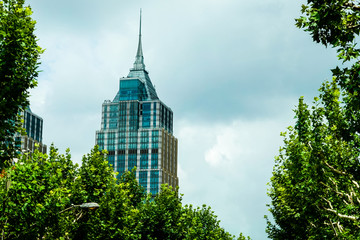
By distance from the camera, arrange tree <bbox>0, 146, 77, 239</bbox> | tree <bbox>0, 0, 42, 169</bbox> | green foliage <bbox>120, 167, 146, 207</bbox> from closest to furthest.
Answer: tree <bbox>0, 0, 42, 169</bbox> → tree <bbox>0, 146, 77, 239</bbox> → green foliage <bbox>120, 167, 146, 207</bbox>

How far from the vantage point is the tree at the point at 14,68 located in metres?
19.9

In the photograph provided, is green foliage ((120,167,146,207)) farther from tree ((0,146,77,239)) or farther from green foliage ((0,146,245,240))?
tree ((0,146,77,239))

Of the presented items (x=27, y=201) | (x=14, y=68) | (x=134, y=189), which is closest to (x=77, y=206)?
(x=27, y=201)

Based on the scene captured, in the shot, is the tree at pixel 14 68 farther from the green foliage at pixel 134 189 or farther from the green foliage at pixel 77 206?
the green foliage at pixel 134 189

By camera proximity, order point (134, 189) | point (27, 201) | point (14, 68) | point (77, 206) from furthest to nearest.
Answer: point (134, 189) → point (77, 206) → point (27, 201) → point (14, 68)

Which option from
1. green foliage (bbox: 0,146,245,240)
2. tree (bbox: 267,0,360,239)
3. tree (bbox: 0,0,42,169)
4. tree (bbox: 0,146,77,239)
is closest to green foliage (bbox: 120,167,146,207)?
A: green foliage (bbox: 0,146,245,240)

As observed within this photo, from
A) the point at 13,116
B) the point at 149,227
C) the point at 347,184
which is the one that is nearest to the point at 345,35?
the point at 13,116

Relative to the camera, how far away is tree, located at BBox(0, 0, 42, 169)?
19.9 metres

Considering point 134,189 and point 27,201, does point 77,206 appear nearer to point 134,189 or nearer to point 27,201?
point 27,201

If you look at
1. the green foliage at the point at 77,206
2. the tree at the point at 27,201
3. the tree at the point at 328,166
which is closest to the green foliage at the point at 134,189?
the green foliage at the point at 77,206

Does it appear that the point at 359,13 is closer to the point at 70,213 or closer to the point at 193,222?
the point at 70,213

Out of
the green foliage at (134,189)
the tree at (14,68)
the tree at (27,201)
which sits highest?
the green foliage at (134,189)

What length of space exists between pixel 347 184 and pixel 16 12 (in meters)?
20.2

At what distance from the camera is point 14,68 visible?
20.2m
